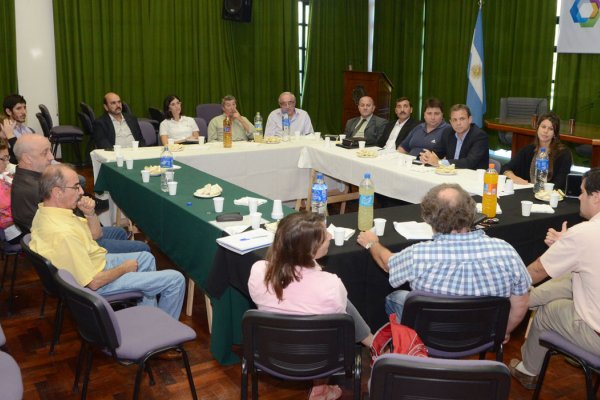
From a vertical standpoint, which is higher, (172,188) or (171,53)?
(171,53)

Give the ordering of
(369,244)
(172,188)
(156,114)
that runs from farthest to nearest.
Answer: (156,114) → (172,188) → (369,244)

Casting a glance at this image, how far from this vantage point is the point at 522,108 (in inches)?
299

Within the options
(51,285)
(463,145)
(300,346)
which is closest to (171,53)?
(463,145)

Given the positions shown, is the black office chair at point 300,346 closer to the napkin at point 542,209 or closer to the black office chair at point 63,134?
the napkin at point 542,209

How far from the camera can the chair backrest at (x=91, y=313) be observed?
223cm

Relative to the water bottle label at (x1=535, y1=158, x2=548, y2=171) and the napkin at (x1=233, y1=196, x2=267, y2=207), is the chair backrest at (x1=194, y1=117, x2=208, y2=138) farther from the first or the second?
the water bottle label at (x1=535, y1=158, x2=548, y2=171)

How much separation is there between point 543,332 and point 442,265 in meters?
0.65

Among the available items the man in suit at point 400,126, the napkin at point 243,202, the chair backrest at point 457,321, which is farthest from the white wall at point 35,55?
the chair backrest at point 457,321

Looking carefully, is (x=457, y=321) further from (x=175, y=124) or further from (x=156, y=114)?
(x=156, y=114)

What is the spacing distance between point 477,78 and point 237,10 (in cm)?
360

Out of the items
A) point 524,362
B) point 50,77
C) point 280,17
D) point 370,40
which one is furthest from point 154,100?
point 524,362

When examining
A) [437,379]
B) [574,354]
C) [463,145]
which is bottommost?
[574,354]

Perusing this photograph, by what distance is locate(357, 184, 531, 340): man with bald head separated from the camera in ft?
7.48

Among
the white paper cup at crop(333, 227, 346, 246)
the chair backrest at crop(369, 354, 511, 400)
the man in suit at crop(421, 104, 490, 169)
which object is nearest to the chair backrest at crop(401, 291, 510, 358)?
the chair backrest at crop(369, 354, 511, 400)
